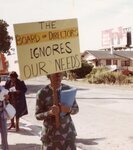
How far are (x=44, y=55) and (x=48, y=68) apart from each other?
145 millimetres

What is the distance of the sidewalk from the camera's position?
9445 mm

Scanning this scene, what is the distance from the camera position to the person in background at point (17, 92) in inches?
446

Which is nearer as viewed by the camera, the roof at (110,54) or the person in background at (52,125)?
the person in background at (52,125)

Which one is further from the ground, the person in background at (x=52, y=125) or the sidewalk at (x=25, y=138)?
the person in background at (x=52, y=125)

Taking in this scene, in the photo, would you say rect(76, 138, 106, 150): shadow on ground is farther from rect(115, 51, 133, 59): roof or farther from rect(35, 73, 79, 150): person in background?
rect(115, 51, 133, 59): roof

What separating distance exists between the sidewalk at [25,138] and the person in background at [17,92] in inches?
13.7

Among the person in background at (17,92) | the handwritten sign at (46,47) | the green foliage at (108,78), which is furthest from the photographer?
the green foliage at (108,78)

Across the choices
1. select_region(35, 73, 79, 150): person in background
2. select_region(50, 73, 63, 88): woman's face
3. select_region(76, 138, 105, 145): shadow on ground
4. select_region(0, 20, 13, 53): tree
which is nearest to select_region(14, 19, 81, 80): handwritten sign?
select_region(50, 73, 63, 88): woman's face

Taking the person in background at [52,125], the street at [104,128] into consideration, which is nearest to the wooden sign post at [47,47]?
the person in background at [52,125]

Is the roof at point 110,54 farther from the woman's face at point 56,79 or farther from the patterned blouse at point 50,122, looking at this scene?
the woman's face at point 56,79

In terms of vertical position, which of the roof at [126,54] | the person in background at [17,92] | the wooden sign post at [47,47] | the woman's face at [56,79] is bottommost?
the roof at [126,54]

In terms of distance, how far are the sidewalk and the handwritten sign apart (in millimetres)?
4388

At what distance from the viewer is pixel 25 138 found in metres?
10.3

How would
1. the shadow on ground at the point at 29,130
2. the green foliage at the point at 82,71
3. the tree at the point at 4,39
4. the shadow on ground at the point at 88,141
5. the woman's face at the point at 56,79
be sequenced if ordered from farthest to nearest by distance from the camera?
the green foliage at the point at 82,71, the tree at the point at 4,39, the shadow on ground at the point at 29,130, the shadow on ground at the point at 88,141, the woman's face at the point at 56,79
